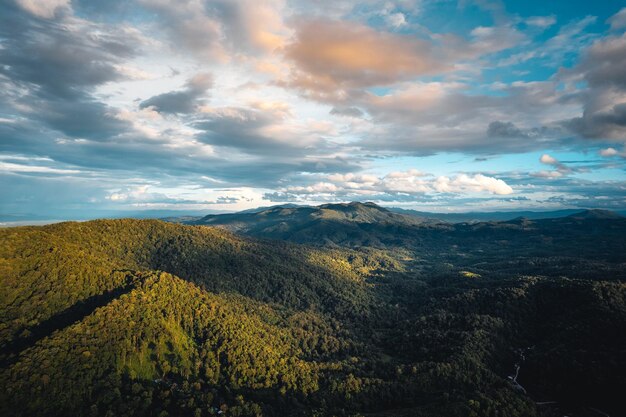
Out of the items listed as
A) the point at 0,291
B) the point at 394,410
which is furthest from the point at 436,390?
the point at 0,291

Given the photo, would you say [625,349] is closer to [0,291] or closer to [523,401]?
[523,401]

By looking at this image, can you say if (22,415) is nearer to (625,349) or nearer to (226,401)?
(226,401)

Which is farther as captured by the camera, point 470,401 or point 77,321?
point 77,321

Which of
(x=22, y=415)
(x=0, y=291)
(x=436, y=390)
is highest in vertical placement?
(x=0, y=291)

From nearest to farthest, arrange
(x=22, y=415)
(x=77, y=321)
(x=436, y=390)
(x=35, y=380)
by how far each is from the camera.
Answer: (x=22, y=415) < (x=35, y=380) < (x=77, y=321) < (x=436, y=390)

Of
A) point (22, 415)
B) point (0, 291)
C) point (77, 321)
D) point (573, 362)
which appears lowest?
point (573, 362)

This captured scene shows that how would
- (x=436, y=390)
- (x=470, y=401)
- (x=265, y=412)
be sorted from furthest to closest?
(x=436, y=390) → (x=265, y=412) → (x=470, y=401)

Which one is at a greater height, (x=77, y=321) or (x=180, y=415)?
(x=77, y=321)

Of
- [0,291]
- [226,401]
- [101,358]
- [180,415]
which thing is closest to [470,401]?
[226,401]

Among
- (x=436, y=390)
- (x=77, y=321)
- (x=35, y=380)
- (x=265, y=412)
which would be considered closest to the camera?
(x=35, y=380)
